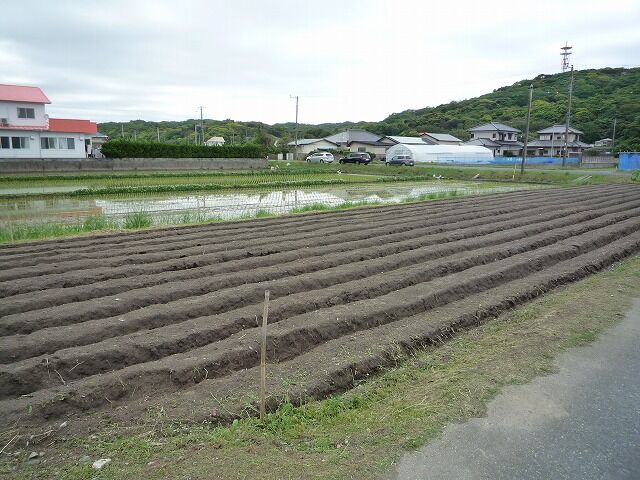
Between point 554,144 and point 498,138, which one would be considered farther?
point 498,138

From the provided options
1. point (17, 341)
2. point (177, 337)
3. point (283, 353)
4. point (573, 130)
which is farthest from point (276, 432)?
point (573, 130)

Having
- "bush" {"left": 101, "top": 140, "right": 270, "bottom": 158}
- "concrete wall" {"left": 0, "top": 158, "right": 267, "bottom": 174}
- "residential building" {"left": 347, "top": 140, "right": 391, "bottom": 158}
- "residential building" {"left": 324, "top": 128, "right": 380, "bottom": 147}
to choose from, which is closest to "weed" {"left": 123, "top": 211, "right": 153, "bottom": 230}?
"concrete wall" {"left": 0, "top": 158, "right": 267, "bottom": 174}

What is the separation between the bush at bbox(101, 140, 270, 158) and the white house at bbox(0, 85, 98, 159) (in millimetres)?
4236

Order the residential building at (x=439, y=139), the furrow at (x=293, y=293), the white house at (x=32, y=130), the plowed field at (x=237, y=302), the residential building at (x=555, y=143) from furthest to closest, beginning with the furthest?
the residential building at (x=439, y=139)
the residential building at (x=555, y=143)
the white house at (x=32, y=130)
the furrow at (x=293, y=293)
the plowed field at (x=237, y=302)

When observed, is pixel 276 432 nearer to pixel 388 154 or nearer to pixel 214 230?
pixel 214 230

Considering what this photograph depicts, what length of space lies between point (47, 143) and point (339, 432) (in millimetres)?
42462

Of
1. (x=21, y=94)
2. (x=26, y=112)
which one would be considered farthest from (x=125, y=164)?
(x=21, y=94)

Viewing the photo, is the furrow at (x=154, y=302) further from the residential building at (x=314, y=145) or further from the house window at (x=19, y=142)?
the residential building at (x=314, y=145)

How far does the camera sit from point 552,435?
152 inches

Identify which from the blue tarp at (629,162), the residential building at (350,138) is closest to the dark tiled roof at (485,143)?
the residential building at (350,138)

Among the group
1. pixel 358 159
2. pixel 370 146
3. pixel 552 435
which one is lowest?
pixel 552 435

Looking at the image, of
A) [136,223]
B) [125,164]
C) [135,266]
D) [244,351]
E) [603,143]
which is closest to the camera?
[244,351]

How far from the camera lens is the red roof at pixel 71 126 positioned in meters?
40.1

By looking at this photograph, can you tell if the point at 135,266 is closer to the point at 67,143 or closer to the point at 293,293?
the point at 293,293
